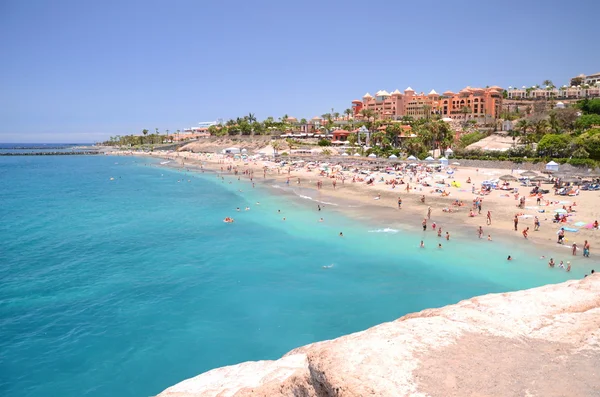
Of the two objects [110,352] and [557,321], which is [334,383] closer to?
[557,321]

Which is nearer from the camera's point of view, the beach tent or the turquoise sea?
the turquoise sea

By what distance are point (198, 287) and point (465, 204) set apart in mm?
23527

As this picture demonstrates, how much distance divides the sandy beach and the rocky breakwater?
1494 cm

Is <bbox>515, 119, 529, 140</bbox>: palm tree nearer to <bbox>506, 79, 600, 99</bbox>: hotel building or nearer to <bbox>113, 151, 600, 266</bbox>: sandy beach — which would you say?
<bbox>113, 151, 600, 266</bbox>: sandy beach

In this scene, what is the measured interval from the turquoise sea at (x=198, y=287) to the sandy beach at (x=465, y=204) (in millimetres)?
2298

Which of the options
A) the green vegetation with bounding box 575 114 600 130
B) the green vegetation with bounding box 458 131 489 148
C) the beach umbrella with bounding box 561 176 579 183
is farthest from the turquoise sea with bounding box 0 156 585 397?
the green vegetation with bounding box 575 114 600 130

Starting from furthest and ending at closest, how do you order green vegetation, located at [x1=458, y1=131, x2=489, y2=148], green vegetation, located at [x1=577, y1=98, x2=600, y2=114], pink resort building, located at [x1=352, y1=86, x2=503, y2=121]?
pink resort building, located at [x1=352, y1=86, x2=503, y2=121], green vegetation, located at [x1=577, y1=98, x2=600, y2=114], green vegetation, located at [x1=458, y1=131, x2=489, y2=148]

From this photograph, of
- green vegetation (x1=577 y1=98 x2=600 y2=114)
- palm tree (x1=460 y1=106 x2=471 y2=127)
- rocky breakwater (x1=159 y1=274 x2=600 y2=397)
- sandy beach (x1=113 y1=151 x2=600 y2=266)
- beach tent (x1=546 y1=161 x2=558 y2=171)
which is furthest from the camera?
palm tree (x1=460 y1=106 x2=471 y2=127)

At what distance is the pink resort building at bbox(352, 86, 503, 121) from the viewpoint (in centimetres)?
9088

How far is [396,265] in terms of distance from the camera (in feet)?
65.2

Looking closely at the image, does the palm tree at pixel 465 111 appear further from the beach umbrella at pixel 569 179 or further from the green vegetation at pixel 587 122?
the beach umbrella at pixel 569 179

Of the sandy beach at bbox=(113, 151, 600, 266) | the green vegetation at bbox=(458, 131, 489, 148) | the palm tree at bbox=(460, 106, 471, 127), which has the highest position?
the palm tree at bbox=(460, 106, 471, 127)

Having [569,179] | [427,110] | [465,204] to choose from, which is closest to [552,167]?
[569,179]

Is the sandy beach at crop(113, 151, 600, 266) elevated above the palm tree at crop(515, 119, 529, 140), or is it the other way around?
the palm tree at crop(515, 119, 529, 140)
